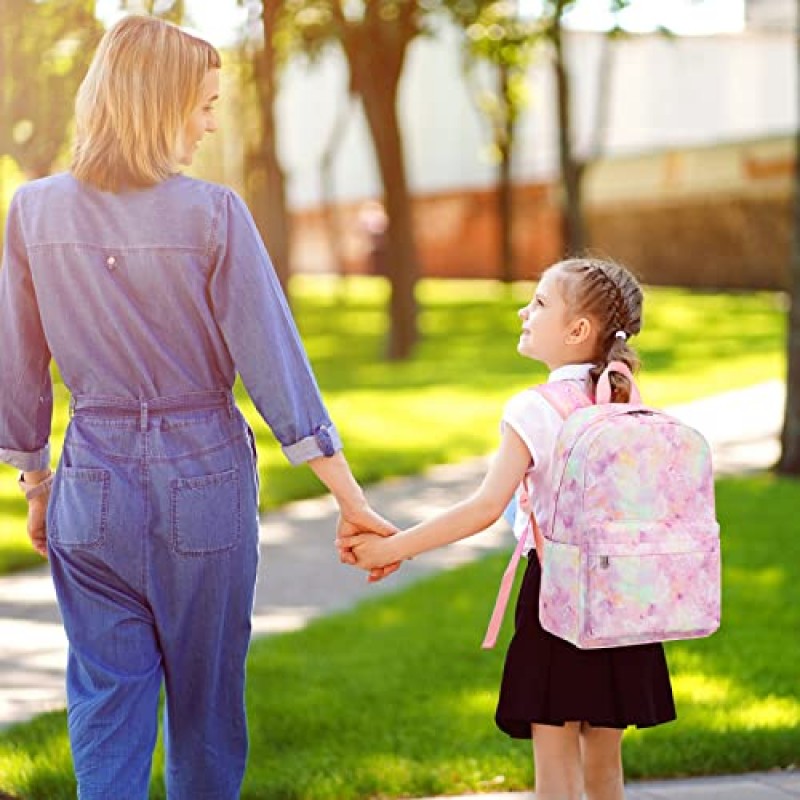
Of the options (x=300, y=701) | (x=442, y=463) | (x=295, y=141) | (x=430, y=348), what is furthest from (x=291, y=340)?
(x=295, y=141)

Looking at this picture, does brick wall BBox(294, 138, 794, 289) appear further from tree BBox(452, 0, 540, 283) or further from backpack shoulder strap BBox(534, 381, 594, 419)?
backpack shoulder strap BBox(534, 381, 594, 419)

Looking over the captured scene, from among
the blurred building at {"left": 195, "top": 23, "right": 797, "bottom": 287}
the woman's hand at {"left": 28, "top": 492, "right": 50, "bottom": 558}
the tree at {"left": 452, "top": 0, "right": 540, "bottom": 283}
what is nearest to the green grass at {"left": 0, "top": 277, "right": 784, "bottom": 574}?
the blurred building at {"left": 195, "top": 23, "right": 797, "bottom": 287}

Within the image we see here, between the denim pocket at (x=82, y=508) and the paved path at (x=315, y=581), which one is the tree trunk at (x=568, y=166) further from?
the denim pocket at (x=82, y=508)

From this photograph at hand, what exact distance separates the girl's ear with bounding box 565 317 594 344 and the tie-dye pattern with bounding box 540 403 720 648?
211mm

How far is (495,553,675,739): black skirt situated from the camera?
3.41m

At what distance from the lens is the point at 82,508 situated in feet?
10.3

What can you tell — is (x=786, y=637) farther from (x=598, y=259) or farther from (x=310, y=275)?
(x=310, y=275)

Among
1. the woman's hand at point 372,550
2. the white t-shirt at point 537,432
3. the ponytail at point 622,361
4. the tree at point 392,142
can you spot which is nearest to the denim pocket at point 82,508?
the woman's hand at point 372,550

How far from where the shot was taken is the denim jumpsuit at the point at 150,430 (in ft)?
10.2

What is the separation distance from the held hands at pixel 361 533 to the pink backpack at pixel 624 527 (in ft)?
1.23

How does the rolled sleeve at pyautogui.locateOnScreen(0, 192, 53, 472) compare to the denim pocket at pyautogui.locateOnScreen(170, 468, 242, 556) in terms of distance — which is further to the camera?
the rolled sleeve at pyautogui.locateOnScreen(0, 192, 53, 472)

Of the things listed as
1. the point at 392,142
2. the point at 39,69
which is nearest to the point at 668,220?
the point at 392,142

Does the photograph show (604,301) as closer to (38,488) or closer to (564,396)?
(564,396)

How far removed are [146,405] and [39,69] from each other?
880 centimetres
